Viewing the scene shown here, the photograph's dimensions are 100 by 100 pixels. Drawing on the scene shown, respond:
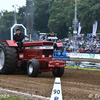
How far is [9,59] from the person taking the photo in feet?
33.7

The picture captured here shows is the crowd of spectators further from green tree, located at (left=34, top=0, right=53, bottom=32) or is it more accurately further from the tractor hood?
green tree, located at (left=34, top=0, right=53, bottom=32)

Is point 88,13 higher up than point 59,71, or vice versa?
point 88,13

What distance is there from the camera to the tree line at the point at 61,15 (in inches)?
1693

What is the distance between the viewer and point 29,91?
6281 mm

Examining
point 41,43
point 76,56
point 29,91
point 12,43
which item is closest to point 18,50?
point 12,43

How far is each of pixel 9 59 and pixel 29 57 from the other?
0.94m

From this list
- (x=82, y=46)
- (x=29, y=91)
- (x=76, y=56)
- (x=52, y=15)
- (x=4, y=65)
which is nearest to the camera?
(x=29, y=91)

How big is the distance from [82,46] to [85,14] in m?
11.4

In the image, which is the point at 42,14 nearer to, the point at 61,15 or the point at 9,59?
the point at 61,15

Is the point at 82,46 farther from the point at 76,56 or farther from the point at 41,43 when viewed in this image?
the point at 41,43

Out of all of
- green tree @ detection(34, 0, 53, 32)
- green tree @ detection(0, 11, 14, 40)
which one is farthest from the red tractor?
green tree @ detection(0, 11, 14, 40)

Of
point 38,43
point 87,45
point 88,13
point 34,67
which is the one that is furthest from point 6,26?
point 34,67

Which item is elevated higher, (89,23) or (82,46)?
(89,23)

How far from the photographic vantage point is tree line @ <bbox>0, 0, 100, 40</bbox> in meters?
43.0
